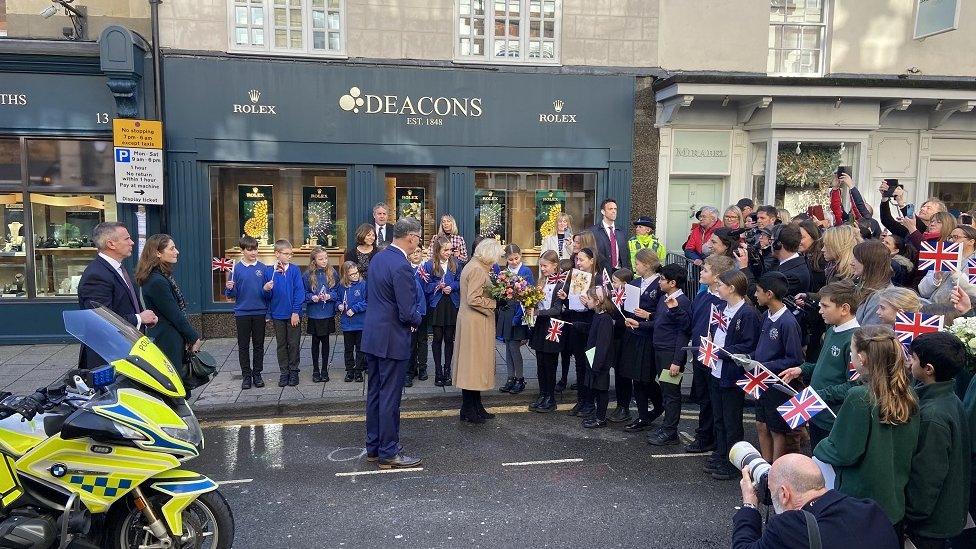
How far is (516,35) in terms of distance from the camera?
12.0m

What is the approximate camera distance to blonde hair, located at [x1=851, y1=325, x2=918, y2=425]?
11.7ft

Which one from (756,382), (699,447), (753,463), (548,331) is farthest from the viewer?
(548,331)

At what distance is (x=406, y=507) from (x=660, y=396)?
3252 millimetres

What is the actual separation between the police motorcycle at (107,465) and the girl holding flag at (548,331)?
414 cm

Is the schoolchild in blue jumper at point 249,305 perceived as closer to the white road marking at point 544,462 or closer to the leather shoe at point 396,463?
the leather shoe at point 396,463

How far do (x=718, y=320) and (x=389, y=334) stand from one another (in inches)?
114

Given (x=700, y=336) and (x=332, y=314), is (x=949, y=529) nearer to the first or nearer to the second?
(x=700, y=336)

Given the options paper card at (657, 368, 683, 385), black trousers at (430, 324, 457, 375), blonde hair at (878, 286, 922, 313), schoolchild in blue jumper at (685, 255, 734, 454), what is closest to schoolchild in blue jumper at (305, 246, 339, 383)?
black trousers at (430, 324, 457, 375)

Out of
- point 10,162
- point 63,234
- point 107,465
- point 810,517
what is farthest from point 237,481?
point 10,162

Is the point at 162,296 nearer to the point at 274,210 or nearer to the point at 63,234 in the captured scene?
the point at 274,210

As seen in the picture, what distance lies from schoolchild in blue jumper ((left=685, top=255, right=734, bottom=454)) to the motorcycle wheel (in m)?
4.22

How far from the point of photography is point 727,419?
6.09m

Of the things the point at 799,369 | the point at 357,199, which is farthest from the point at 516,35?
the point at 799,369

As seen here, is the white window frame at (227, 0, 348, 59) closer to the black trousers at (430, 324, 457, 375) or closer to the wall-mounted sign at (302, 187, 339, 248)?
the wall-mounted sign at (302, 187, 339, 248)
